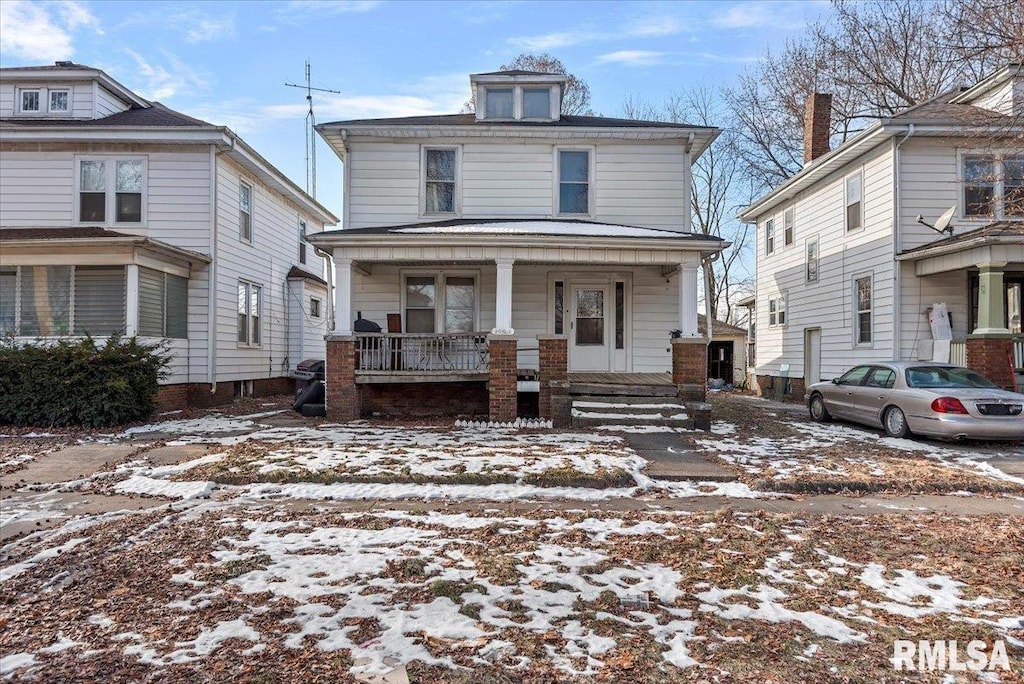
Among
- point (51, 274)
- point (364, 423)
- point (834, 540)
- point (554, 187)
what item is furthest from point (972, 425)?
point (51, 274)

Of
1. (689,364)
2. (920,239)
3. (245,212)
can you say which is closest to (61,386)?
(245,212)

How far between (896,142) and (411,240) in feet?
34.6

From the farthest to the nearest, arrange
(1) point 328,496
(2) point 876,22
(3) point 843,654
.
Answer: (2) point 876,22
(1) point 328,496
(3) point 843,654

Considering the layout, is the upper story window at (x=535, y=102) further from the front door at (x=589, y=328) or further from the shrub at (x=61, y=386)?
the shrub at (x=61, y=386)

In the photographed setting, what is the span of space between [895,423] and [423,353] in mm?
8514

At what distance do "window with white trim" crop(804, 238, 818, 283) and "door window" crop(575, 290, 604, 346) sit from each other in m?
7.41

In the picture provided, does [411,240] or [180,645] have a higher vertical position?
[411,240]

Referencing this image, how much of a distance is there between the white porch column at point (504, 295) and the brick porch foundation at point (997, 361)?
8952 mm

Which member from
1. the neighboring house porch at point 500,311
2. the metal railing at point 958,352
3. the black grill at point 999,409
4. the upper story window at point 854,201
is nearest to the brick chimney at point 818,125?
the upper story window at point 854,201

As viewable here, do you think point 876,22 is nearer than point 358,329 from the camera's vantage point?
No

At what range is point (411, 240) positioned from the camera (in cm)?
1076

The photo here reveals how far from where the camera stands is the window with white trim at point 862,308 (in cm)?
1384

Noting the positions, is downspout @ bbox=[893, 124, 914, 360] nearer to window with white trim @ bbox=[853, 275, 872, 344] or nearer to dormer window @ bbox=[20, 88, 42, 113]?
window with white trim @ bbox=[853, 275, 872, 344]

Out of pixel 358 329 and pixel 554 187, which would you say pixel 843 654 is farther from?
pixel 554 187
